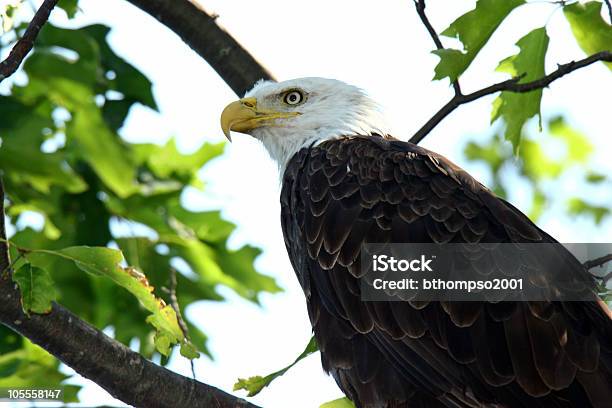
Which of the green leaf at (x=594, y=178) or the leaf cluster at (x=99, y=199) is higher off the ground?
the green leaf at (x=594, y=178)

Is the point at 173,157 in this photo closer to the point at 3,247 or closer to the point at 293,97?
the point at 293,97

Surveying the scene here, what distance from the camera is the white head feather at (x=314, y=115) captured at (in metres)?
6.86

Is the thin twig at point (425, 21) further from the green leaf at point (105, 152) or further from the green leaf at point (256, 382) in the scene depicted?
the green leaf at point (105, 152)

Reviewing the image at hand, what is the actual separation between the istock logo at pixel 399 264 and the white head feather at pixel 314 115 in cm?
128

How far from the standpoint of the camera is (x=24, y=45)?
493cm

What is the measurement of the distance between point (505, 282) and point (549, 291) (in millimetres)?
209

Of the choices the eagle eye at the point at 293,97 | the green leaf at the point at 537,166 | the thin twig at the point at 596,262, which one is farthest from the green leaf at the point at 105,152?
the green leaf at the point at 537,166

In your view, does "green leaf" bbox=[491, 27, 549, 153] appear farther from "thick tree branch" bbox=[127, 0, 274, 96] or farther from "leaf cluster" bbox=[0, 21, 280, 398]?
"leaf cluster" bbox=[0, 21, 280, 398]

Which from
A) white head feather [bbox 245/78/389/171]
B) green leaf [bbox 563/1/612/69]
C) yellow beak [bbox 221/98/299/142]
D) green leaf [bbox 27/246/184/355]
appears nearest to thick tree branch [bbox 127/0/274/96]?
white head feather [bbox 245/78/389/171]

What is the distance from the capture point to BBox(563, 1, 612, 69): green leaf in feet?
18.5

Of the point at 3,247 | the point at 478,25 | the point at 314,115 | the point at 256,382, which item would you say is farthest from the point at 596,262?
the point at 3,247

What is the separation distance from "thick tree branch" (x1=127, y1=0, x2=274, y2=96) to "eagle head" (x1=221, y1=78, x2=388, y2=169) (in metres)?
0.39

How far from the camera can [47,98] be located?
8.39 meters
